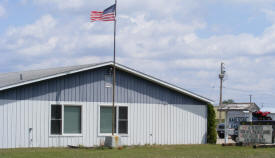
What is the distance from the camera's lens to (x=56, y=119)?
72.6 ft

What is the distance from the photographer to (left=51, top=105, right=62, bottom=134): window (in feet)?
72.3

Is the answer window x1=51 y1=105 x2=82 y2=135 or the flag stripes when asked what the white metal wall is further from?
the flag stripes

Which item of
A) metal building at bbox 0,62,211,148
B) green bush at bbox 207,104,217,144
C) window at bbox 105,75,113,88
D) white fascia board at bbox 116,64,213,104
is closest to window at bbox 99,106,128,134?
metal building at bbox 0,62,211,148

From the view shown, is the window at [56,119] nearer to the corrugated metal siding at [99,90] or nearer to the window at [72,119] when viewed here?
the window at [72,119]

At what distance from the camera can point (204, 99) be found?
26281 millimetres

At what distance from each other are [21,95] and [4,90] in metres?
0.80

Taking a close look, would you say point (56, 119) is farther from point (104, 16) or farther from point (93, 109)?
point (104, 16)

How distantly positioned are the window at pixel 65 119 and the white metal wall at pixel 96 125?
0.25 metres

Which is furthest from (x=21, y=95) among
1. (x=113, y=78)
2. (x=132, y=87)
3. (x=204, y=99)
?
(x=204, y=99)

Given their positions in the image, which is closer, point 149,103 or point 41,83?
point 41,83

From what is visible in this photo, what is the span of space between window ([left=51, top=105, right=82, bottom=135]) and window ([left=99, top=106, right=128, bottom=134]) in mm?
1180

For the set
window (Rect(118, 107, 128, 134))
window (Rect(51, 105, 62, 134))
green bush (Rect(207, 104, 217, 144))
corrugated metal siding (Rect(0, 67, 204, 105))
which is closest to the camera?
corrugated metal siding (Rect(0, 67, 204, 105))

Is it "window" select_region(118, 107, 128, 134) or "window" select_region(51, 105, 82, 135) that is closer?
"window" select_region(51, 105, 82, 135)

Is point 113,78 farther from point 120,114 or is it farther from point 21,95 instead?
point 21,95
